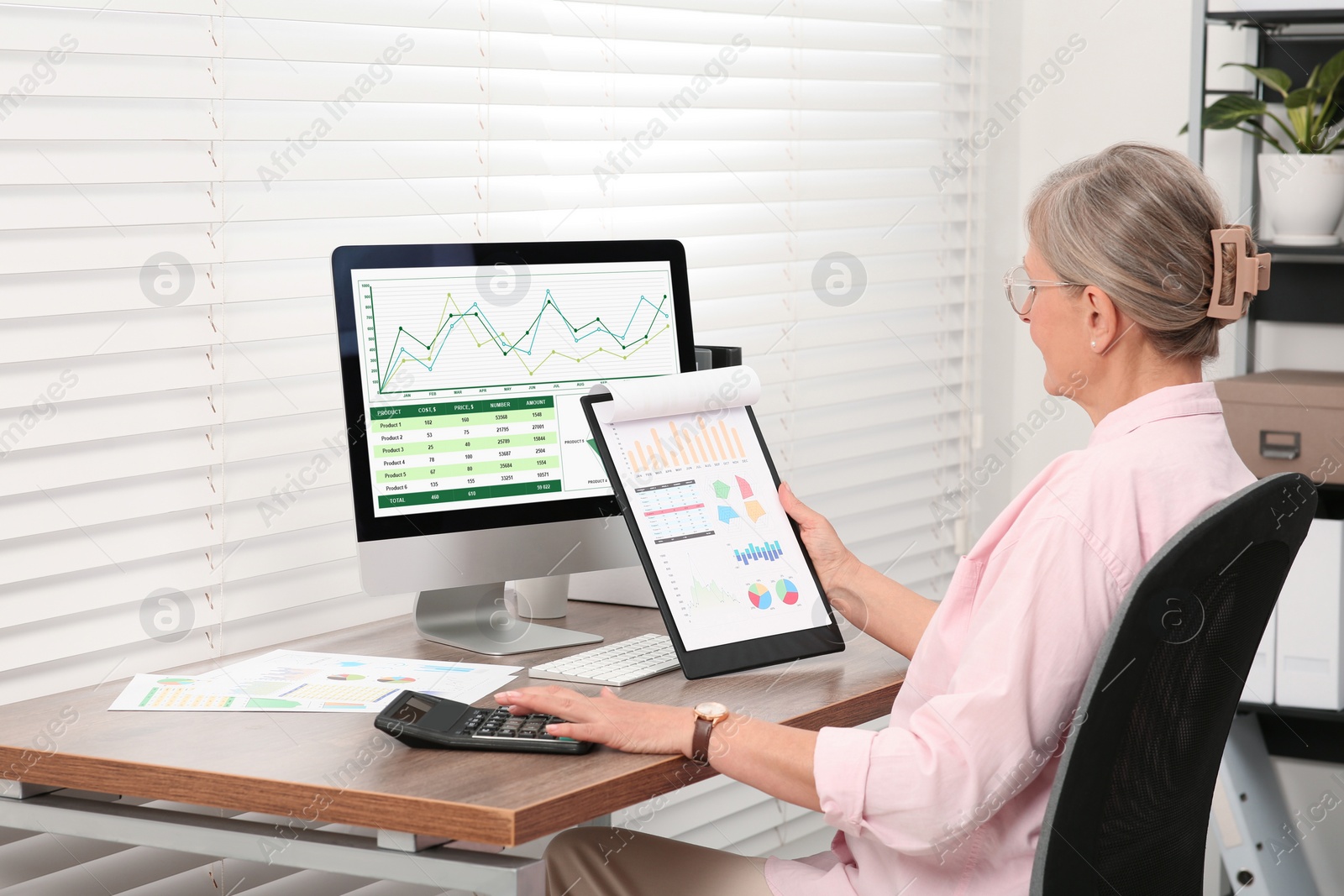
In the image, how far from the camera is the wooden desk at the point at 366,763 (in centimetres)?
119

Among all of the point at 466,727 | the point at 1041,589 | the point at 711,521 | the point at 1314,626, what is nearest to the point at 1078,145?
the point at 1314,626

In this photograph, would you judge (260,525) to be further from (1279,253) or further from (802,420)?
(1279,253)

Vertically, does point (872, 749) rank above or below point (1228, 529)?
below

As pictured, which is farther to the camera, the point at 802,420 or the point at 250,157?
the point at 802,420

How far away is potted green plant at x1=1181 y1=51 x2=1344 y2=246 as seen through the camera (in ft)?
8.80

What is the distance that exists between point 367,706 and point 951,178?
2.16 metres

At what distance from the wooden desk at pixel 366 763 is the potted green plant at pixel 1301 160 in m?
1.67

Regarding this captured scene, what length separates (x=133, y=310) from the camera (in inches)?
68.2

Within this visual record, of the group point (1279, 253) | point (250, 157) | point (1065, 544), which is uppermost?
point (250, 157)

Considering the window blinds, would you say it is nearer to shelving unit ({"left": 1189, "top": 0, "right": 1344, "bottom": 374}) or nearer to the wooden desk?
the wooden desk

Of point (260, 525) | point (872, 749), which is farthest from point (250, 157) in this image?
point (872, 749)

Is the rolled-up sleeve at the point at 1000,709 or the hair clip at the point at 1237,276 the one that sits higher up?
the hair clip at the point at 1237,276

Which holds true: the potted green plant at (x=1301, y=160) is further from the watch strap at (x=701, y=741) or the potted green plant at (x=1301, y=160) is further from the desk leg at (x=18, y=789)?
the desk leg at (x=18, y=789)

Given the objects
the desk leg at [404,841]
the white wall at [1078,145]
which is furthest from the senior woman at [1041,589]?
the white wall at [1078,145]
